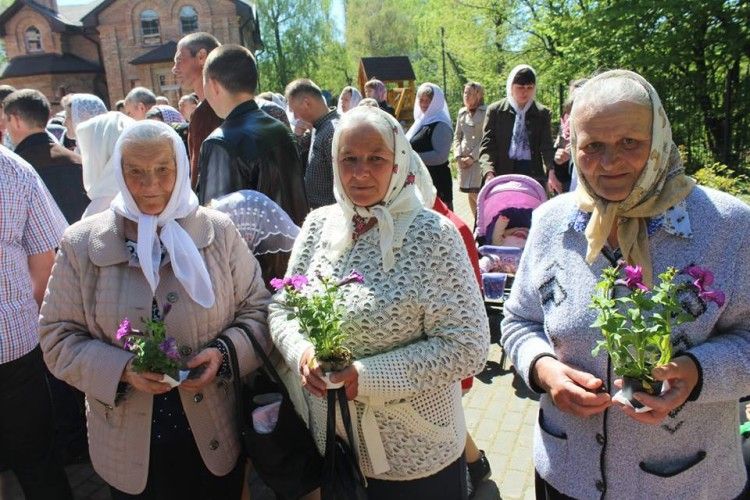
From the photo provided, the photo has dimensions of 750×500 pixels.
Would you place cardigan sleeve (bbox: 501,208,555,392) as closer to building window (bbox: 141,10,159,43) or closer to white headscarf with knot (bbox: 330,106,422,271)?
white headscarf with knot (bbox: 330,106,422,271)

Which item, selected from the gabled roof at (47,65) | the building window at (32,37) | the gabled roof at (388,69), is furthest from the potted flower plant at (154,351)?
the building window at (32,37)

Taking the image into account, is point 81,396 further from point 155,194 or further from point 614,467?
point 614,467

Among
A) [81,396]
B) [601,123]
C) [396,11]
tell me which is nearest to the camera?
[601,123]

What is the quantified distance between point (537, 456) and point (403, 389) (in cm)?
56

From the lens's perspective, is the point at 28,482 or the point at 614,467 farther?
the point at 28,482

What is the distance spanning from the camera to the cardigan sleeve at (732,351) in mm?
1618

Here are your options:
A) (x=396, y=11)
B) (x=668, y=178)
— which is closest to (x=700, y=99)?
(x=668, y=178)

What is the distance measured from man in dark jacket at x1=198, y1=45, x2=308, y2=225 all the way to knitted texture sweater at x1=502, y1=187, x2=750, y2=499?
188 centimetres

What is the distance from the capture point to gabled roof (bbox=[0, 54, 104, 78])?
35.9 m

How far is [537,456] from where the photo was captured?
2.09 meters

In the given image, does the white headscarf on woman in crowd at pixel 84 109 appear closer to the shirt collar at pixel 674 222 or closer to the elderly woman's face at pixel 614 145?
the elderly woman's face at pixel 614 145

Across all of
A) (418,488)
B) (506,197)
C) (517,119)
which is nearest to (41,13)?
(517,119)

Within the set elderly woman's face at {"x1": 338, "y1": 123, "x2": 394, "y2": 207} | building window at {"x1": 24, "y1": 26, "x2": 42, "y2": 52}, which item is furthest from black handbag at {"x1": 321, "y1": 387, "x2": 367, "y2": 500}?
building window at {"x1": 24, "y1": 26, "x2": 42, "y2": 52}

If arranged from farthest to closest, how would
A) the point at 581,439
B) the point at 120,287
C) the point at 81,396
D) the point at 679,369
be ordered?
the point at 81,396 < the point at 120,287 < the point at 581,439 < the point at 679,369
